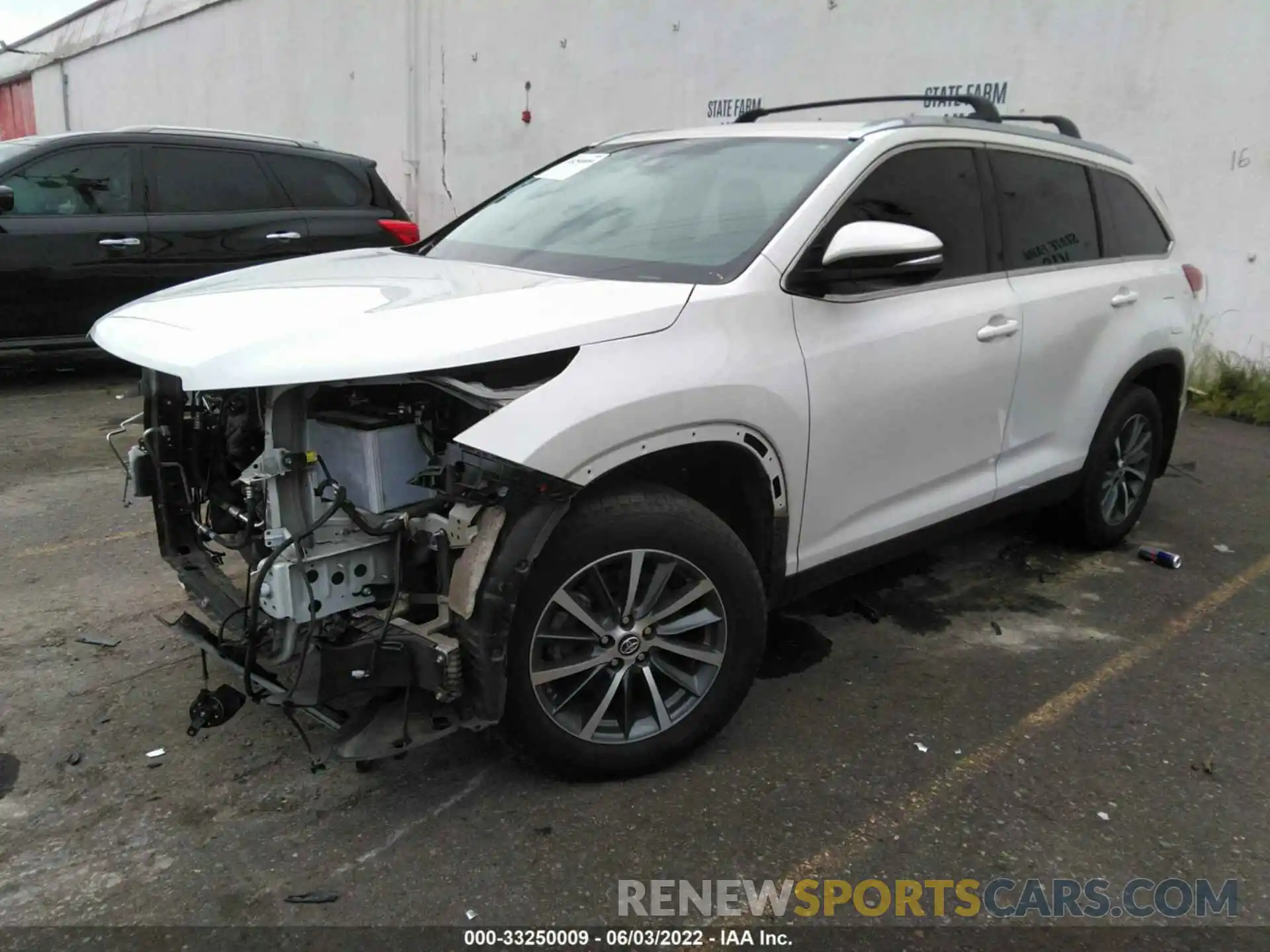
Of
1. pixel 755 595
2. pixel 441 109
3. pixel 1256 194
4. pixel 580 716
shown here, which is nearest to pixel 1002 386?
pixel 755 595

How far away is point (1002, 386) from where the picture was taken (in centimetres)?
370

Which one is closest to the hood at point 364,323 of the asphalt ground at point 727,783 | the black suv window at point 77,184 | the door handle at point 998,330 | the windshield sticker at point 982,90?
the asphalt ground at point 727,783

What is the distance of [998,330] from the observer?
11.9 ft

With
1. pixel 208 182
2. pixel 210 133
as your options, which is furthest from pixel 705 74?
pixel 208 182

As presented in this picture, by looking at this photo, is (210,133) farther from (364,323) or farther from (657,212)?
(364,323)

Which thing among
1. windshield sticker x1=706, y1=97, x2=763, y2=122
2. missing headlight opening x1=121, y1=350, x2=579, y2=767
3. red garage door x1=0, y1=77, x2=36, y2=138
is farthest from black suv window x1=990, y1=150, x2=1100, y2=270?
red garage door x1=0, y1=77, x2=36, y2=138

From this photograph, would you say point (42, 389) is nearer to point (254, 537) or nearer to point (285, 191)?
point (285, 191)

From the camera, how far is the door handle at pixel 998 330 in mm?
3559

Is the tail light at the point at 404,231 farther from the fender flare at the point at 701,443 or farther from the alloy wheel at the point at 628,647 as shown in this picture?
the alloy wheel at the point at 628,647

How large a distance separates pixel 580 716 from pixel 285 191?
6290 millimetres

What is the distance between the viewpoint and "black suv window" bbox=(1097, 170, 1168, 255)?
4.43 m

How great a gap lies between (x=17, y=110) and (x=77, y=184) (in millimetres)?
29069

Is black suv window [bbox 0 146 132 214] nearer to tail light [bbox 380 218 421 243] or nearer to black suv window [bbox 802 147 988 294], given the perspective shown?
tail light [bbox 380 218 421 243]

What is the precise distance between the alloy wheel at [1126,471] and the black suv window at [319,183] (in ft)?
19.8
